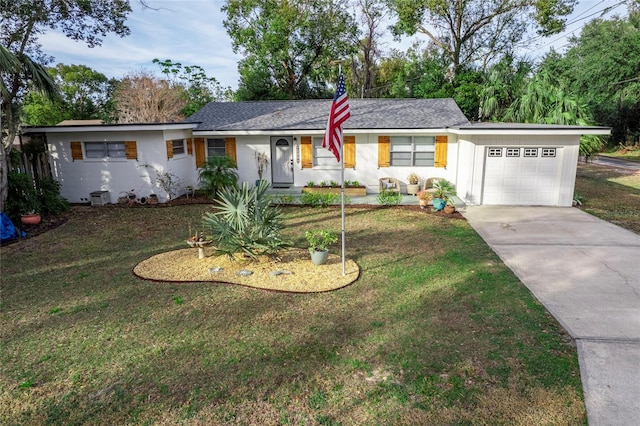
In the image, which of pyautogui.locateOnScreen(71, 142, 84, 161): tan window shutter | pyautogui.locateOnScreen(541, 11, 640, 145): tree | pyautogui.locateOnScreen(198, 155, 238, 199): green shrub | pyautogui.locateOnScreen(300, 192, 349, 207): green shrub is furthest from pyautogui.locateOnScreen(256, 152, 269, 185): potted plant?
pyautogui.locateOnScreen(541, 11, 640, 145): tree

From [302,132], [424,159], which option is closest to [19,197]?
[302,132]

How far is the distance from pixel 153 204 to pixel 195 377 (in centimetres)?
1023

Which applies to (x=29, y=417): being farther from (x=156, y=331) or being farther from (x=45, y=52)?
(x=45, y=52)

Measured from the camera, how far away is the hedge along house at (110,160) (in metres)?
13.2

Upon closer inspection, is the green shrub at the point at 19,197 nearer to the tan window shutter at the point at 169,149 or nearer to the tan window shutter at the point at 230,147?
the tan window shutter at the point at 169,149

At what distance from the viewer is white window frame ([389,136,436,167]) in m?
14.6

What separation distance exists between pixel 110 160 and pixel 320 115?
787cm

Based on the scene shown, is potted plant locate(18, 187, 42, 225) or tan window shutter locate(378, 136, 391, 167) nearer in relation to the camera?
potted plant locate(18, 187, 42, 225)

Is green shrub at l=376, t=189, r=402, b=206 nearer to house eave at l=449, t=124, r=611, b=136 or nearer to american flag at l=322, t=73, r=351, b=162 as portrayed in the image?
house eave at l=449, t=124, r=611, b=136

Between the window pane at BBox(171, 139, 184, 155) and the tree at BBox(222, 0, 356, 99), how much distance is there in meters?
14.6

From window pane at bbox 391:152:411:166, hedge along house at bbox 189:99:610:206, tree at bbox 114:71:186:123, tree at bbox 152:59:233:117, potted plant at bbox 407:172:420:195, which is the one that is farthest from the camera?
tree at bbox 152:59:233:117

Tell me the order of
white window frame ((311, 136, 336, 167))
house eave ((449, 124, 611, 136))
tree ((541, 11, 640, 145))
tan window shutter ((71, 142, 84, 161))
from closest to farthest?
house eave ((449, 124, 611, 136)) < tan window shutter ((71, 142, 84, 161)) < white window frame ((311, 136, 336, 167)) < tree ((541, 11, 640, 145))

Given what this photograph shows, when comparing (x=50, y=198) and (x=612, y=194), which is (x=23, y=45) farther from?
(x=612, y=194)

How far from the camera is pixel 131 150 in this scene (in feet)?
43.7
